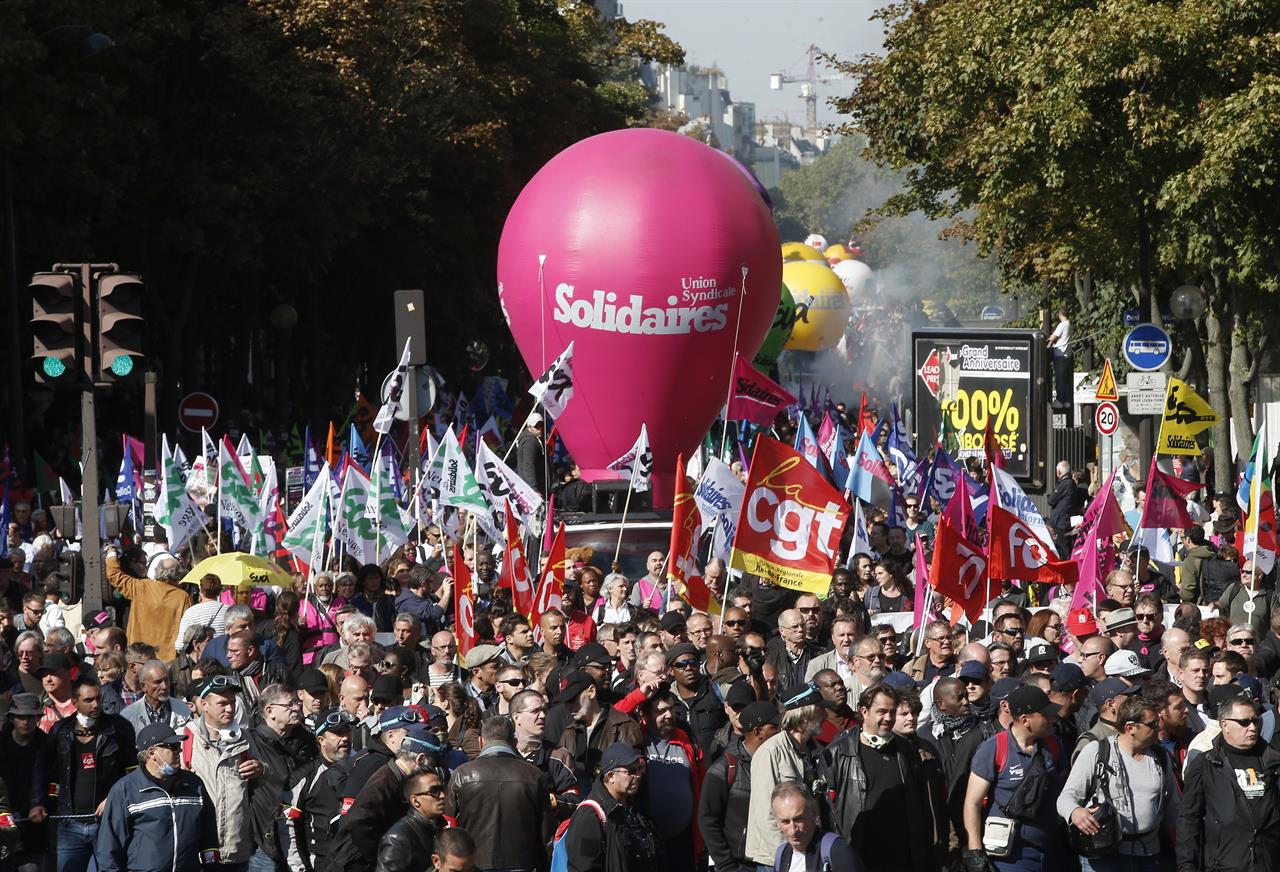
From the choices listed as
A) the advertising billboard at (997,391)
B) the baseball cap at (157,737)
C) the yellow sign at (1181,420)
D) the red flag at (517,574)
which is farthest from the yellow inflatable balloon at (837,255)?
the baseball cap at (157,737)

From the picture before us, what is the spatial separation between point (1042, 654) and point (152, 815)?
459 cm

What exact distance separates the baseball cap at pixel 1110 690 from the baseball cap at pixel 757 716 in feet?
5.43

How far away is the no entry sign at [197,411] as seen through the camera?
28.6 meters

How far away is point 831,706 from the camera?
1123 cm

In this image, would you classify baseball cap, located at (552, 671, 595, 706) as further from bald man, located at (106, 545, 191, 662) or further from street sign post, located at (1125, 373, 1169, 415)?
street sign post, located at (1125, 373, 1169, 415)

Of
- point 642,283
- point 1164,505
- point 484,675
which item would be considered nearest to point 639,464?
point 642,283

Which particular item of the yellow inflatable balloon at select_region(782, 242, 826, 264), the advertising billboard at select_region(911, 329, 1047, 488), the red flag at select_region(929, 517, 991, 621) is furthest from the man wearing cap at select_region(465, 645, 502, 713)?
the yellow inflatable balloon at select_region(782, 242, 826, 264)

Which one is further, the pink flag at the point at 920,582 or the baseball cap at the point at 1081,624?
the pink flag at the point at 920,582

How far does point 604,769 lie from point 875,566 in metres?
8.50

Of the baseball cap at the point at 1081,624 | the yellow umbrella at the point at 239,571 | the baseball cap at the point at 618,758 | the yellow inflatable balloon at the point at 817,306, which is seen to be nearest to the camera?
the baseball cap at the point at 618,758

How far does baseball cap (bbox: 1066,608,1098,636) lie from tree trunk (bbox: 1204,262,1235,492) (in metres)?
17.5

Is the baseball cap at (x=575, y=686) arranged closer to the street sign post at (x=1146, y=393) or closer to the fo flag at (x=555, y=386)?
the fo flag at (x=555, y=386)

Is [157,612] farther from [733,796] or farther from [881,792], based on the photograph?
[881,792]

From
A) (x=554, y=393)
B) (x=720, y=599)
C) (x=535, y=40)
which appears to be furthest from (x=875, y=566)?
(x=535, y=40)
